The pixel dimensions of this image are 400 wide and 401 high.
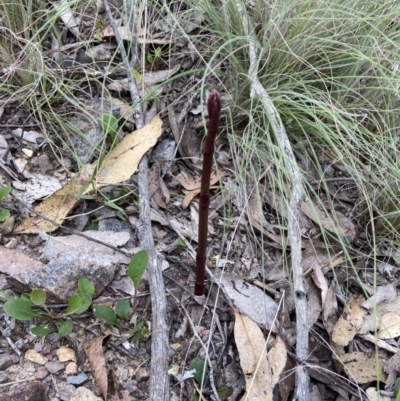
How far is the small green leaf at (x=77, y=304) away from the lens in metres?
1.28

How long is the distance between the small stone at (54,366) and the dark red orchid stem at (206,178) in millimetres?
422

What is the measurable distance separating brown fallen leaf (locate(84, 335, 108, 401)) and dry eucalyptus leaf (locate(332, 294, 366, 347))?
2.23ft

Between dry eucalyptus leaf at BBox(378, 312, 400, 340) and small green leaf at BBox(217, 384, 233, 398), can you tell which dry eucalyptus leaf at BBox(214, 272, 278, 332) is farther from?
dry eucalyptus leaf at BBox(378, 312, 400, 340)

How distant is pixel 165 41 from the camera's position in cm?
197

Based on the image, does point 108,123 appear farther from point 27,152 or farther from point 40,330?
point 40,330

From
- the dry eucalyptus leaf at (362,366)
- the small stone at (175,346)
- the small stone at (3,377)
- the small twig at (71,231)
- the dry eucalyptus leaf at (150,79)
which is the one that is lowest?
the dry eucalyptus leaf at (362,366)

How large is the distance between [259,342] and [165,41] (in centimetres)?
126

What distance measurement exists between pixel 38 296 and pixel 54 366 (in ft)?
0.63

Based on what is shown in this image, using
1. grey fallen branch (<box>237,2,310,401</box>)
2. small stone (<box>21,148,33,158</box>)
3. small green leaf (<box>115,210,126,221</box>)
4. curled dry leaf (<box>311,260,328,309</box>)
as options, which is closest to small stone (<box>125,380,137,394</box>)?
grey fallen branch (<box>237,2,310,401</box>)

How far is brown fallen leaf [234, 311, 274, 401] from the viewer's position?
1254 mm

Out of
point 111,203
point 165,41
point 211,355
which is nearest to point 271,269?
point 211,355

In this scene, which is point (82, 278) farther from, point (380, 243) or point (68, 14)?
point (68, 14)

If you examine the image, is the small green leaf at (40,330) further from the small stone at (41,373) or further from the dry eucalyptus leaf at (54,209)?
the dry eucalyptus leaf at (54,209)

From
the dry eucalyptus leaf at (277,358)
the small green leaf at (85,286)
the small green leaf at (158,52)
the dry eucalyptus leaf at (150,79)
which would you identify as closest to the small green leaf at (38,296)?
the small green leaf at (85,286)
